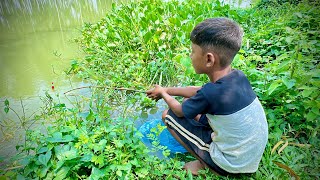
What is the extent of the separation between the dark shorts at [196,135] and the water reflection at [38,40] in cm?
199

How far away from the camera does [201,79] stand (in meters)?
2.62

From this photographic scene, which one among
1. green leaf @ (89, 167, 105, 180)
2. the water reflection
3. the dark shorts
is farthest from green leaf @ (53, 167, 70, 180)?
the water reflection

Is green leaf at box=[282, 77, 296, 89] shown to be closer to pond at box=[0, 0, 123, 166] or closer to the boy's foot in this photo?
the boy's foot

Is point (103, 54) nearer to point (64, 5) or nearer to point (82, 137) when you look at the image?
point (82, 137)

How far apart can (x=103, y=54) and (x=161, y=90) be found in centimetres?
179

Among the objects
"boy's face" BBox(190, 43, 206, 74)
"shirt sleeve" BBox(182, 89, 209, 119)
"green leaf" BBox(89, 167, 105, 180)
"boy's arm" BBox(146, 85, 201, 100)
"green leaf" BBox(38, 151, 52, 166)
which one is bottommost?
"green leaf" BBox(89, 167, 105, 180)

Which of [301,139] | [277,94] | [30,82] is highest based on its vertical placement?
[277,94]

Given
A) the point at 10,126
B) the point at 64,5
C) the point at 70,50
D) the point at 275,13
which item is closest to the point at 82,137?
the point at 10,126

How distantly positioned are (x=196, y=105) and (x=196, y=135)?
0.30m

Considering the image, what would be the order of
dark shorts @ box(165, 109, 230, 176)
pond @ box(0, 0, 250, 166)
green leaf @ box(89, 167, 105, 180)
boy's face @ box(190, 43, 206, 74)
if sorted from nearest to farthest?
green leaf @ box(89, 167, 105, 180), boy's face @ box(190, 43, 206, 74), dark shorts @ box(165, 109, 230, 176), pond @ box(0, 0, 250, 166)

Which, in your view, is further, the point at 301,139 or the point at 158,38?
the point at 158,38

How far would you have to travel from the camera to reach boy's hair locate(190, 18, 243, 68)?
1.47 meters

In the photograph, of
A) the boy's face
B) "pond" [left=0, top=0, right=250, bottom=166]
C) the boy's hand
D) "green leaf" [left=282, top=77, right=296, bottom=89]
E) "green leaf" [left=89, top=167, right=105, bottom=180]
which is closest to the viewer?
"green leaf" [left=89, top=167, right=105, bottom=180]

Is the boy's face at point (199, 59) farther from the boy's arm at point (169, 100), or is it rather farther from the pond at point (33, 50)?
the pond at point (33, 50)
